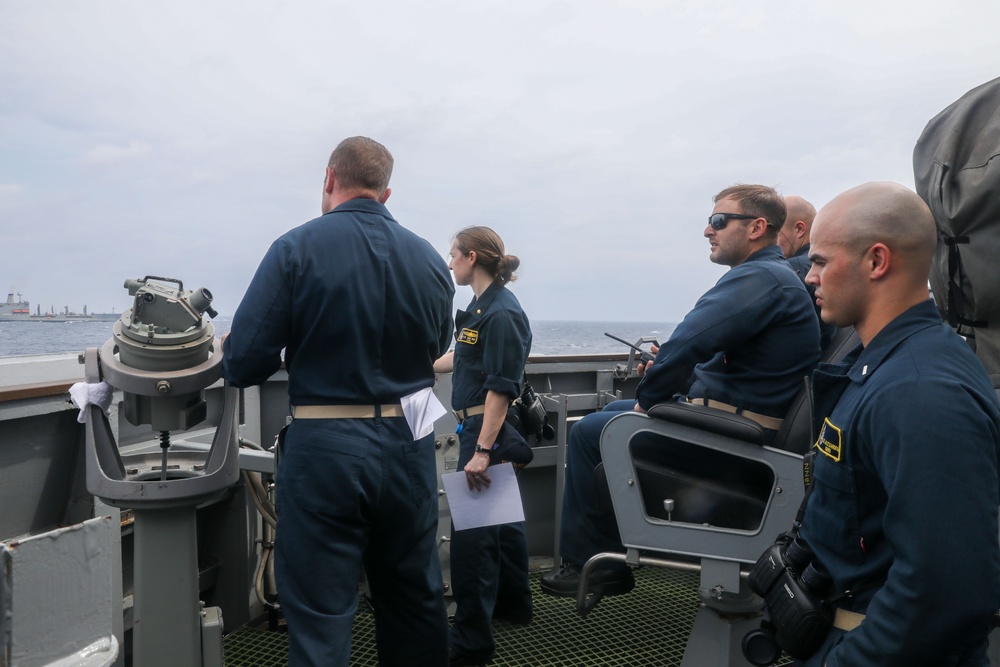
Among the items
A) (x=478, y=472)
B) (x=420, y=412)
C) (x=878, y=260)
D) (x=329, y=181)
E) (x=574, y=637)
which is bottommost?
(x=574, y=637)

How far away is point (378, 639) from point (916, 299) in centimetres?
178

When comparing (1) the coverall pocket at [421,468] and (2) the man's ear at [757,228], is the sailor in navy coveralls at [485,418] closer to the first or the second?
(1) the coverall pocket at [421,468]

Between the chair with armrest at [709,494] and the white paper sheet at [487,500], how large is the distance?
58 centimetres

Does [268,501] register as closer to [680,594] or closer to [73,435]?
[73,435]

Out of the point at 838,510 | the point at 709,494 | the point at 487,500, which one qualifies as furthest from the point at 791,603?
the point at 487,500

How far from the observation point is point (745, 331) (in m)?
2.39

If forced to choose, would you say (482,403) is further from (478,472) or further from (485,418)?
(478,472)

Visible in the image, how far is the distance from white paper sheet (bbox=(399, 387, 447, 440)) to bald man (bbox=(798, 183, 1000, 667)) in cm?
106

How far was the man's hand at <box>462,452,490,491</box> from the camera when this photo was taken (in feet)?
9.59

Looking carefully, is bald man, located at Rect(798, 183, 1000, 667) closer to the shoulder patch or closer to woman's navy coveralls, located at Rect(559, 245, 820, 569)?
the shoulder patch

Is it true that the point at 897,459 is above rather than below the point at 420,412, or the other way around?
above

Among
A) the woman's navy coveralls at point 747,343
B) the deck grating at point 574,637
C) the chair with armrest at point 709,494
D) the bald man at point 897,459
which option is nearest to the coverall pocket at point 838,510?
the bald man at point 897,459

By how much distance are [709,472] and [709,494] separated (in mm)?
74

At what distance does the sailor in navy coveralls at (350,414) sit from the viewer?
6.68 ft
